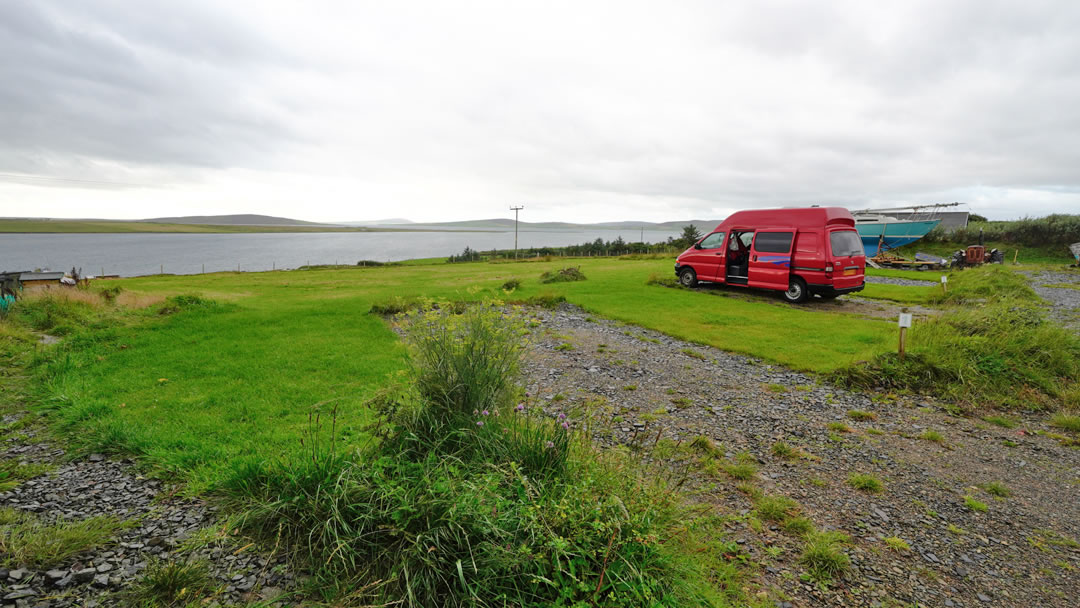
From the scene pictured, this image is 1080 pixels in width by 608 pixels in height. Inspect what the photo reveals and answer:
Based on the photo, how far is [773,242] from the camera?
14.8m

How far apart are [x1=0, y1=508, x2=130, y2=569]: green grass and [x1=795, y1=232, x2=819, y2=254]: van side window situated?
51.7 ft

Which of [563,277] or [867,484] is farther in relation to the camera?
[563,277]

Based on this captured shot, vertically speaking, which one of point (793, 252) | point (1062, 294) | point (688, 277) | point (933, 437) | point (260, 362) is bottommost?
point (933, 437)

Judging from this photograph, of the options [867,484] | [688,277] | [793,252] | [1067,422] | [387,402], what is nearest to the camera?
[387,402]

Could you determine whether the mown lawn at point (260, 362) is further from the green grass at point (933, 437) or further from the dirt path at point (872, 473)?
the green grass at point (933, 437)

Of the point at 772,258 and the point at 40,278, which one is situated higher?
the point at 772,258

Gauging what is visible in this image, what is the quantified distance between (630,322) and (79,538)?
36.1 feet

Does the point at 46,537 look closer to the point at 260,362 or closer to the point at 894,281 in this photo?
the point at 260,362

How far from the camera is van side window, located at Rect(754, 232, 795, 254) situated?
14359mm

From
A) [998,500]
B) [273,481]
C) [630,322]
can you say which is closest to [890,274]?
[630,322]

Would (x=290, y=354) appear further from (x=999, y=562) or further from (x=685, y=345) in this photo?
(x=999, y=562)

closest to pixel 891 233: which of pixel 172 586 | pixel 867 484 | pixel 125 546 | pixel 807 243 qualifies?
pixel 807 243

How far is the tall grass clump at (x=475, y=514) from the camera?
2.76 m

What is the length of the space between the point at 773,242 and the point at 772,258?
20.5 inches
